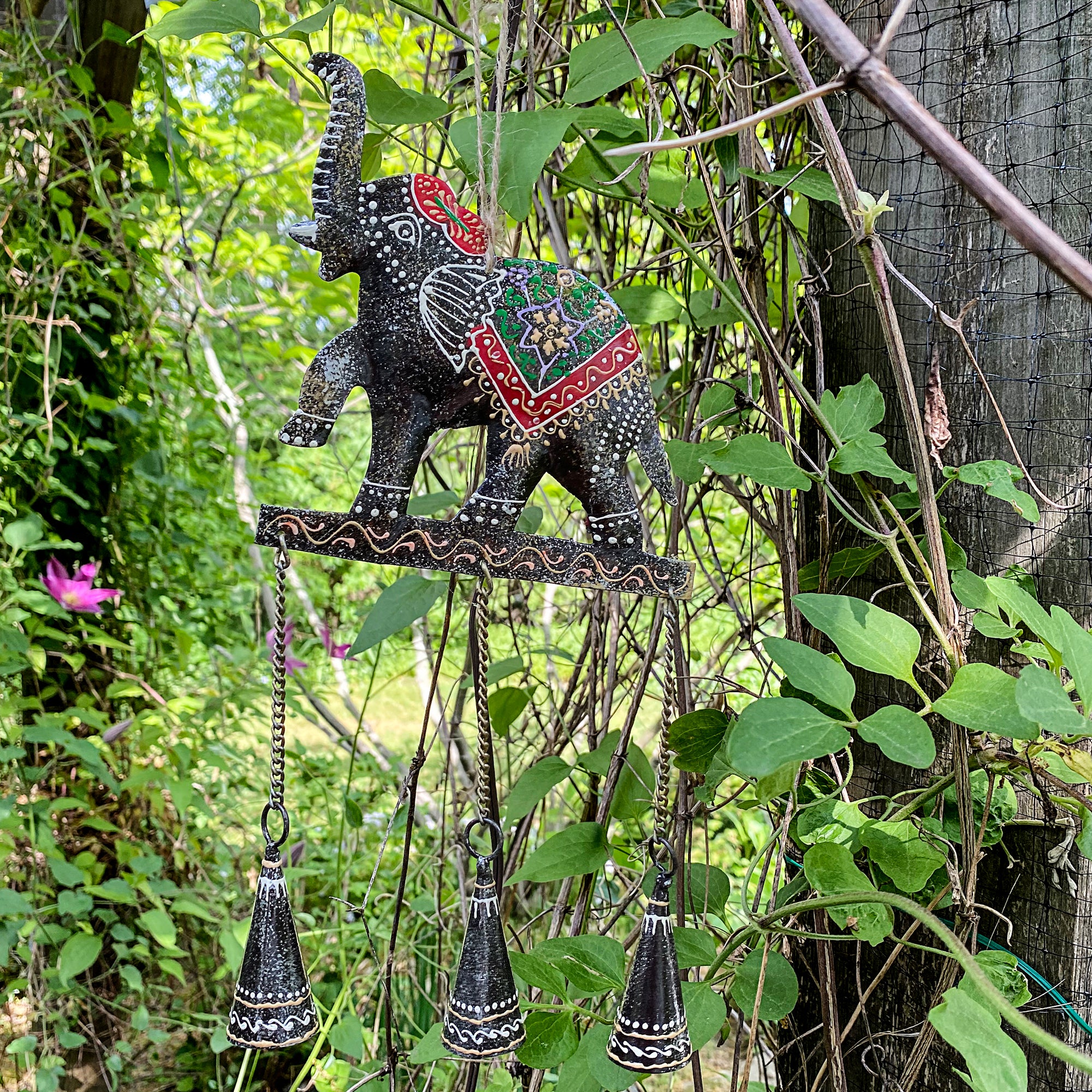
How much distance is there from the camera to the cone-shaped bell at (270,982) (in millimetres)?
638

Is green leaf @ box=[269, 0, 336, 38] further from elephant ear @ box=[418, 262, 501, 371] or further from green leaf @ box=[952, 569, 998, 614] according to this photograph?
green leaf @ box=[952, 569, 998, 614]

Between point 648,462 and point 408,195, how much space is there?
0.25 metres

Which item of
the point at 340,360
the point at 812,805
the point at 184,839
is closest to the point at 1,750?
Answer: the point at 184,839

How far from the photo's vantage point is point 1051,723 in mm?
450

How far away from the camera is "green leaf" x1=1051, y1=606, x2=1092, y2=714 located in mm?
492

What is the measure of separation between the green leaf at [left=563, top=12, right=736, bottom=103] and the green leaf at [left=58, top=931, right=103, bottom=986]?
56.2 inches

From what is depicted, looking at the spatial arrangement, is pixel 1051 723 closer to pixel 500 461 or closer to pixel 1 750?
pixel 500 461

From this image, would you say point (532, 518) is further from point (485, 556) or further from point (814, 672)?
point (814, 672)

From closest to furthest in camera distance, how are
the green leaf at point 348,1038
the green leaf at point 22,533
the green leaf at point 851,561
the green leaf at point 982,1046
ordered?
the green leaf at point 982,1046 < the green leaf at point 851,561 < the green leaf at point 348,1038 < the green leaf at point 22,533

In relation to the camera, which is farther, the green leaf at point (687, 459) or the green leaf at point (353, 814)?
the green leaf at point (353, 814)

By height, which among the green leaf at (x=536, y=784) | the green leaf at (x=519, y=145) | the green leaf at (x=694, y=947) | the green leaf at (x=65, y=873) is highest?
the green leaf at (x=519, y=145)

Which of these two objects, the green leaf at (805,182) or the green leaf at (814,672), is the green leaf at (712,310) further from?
the green leaf at (814,672)

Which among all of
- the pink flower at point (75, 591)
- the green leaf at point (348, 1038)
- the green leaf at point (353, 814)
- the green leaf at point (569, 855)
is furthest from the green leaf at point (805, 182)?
the pink flower at point (75, 591)

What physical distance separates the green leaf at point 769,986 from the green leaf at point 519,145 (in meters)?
0.57
